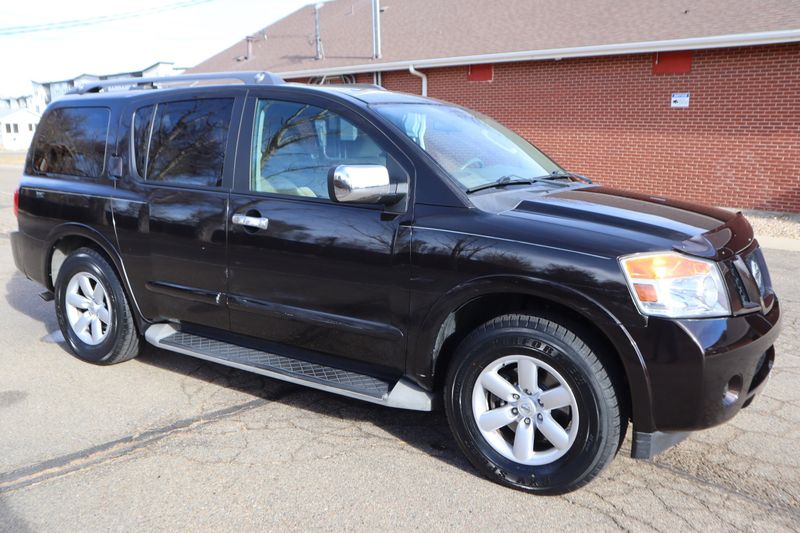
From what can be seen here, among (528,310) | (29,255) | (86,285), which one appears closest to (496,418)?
(528,310)

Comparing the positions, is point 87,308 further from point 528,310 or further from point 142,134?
point 528,310

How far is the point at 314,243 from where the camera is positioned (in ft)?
11.9

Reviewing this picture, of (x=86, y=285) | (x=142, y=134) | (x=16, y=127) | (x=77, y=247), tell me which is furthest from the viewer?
(x=16, y=127)

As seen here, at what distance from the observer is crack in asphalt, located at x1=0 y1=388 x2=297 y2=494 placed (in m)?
3.30

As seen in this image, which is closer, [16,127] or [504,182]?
[504,182]

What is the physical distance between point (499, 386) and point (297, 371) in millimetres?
1213

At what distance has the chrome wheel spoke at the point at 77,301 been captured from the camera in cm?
485

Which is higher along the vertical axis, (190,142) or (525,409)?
(190,142)

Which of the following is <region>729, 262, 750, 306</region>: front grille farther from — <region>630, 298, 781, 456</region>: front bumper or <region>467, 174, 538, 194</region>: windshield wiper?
<region>467, 174, 538, 194</region>: windshield wiper

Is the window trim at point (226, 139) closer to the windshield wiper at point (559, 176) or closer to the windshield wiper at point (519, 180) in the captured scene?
the windshield wiper at point (519, 180)

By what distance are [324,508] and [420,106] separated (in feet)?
7.74

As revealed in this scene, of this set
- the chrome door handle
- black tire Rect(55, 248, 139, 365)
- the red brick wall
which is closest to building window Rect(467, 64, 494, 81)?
the red brick wall

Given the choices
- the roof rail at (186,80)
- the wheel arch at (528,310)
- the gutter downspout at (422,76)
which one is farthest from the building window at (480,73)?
the wheel arch at (528,310)

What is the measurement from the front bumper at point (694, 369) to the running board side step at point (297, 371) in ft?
3.55
